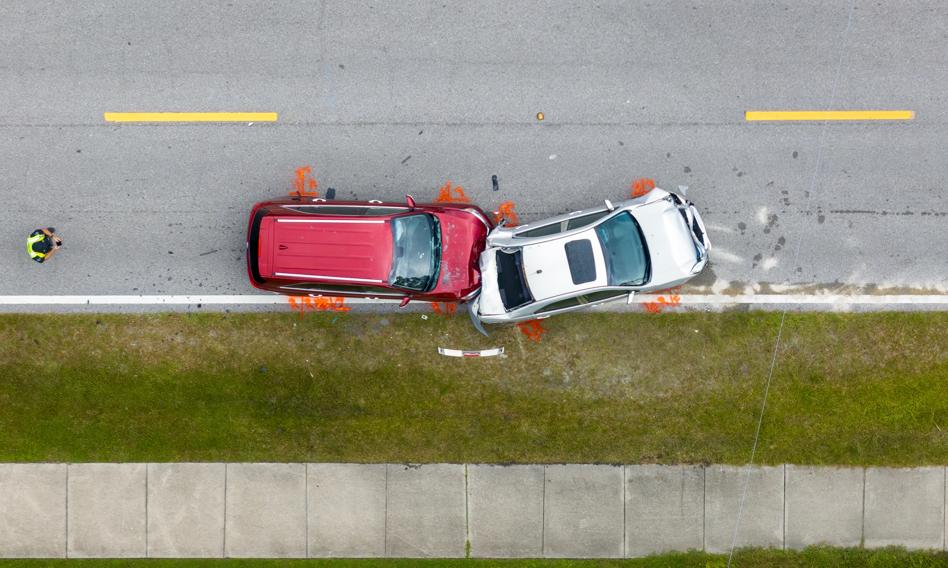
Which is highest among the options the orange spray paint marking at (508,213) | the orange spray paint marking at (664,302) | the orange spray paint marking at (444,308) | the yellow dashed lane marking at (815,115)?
the yellow dashed lane marking at (815,115)

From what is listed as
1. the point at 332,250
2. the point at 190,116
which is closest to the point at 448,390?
the point at 332,250

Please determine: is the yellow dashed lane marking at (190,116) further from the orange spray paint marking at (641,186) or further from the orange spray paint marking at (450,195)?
the orange spray paint marking at (641,186)

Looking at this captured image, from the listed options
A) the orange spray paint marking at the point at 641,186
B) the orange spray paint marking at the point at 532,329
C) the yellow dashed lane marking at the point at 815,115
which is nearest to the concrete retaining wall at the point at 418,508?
the orange spray paint marking at the point at 532,329

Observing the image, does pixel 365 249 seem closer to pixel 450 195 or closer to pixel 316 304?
pixel 316 304

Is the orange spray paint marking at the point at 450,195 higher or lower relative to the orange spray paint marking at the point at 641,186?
lower

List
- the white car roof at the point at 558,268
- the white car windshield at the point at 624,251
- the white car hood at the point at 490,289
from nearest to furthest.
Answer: the white car roof at the point at 558,268 < the white car windshield at the point at 624,251 < the white car hood at the point at 490,289

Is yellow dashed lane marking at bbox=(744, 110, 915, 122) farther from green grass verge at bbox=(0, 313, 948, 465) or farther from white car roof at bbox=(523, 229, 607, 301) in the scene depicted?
white car roof at bbox=(523, 229, 607, 301)
